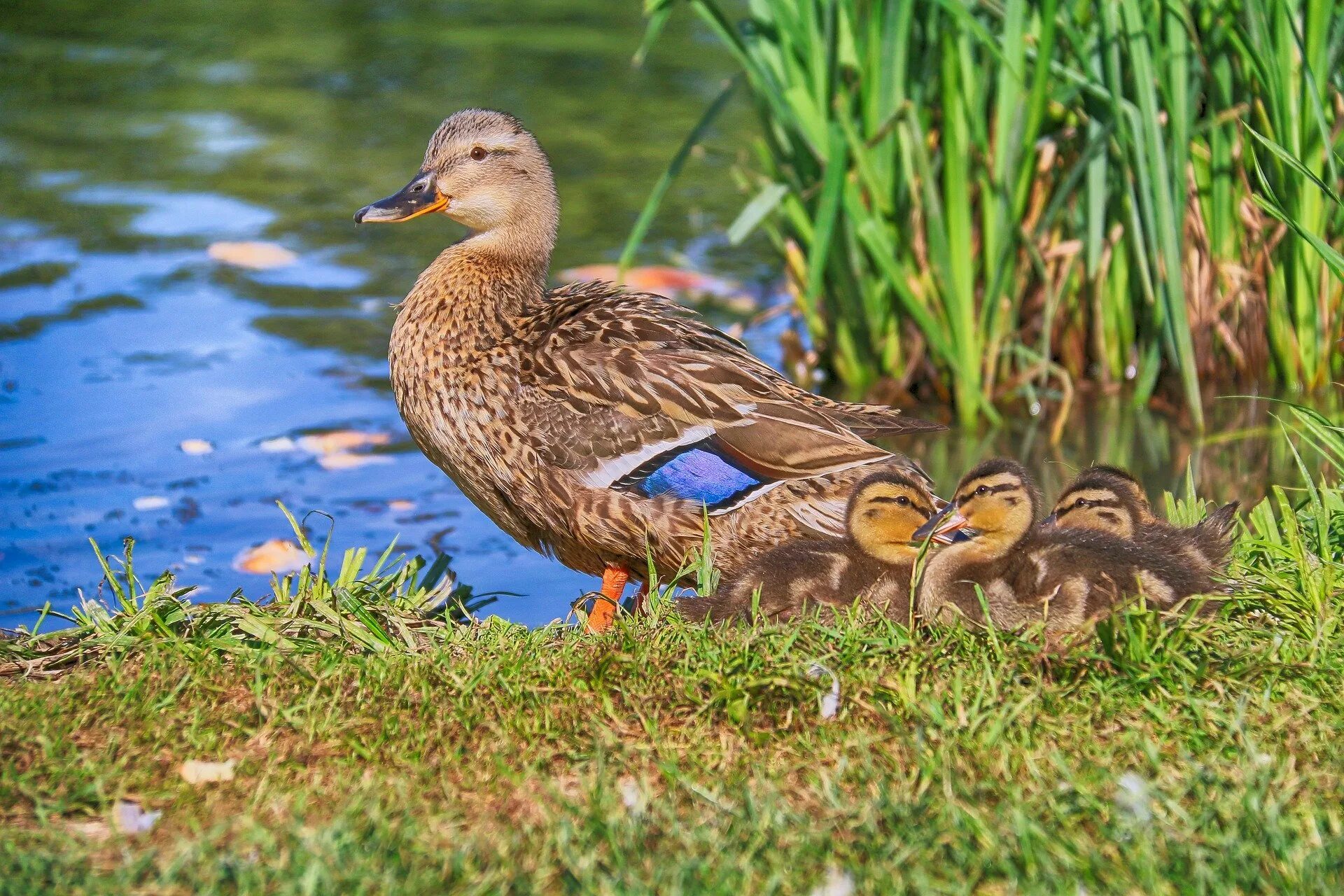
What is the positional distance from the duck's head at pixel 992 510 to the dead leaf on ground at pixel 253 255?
17.3ft

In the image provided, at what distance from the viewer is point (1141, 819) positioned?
9.65ft

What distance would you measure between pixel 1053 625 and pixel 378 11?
10.2 meters

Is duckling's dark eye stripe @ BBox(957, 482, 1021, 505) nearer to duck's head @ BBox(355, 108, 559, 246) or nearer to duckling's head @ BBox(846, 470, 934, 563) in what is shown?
duckling's head @ BBox(846, 470, 934, 563)

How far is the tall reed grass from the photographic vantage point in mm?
5684

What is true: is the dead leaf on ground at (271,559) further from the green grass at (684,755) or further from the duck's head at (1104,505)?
the duck's head at (1104,505)

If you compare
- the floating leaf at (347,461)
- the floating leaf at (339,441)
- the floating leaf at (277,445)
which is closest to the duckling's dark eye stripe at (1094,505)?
the floating leaf at (347,461)

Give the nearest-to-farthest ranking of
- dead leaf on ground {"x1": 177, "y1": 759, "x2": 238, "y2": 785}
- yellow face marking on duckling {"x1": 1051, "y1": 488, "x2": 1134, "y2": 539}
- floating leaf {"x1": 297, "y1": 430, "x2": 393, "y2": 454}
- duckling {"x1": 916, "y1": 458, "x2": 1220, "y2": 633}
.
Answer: dead leaf on ground {"x1": 177, "y1": 759, "x2": 238, "y2": 785} → duckling {"x1": 916, "y1": 458, "x2": 1220, "y2": 633} → yellow face marking on duckling {"x1": 1051, "y1": 488, "x2": 1134, "y2": 539} → floating leaf {"x1": 297, "y1": 430, "x2": 393, "y2": 454}

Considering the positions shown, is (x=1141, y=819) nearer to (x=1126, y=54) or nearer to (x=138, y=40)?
(x=1126, y=54)

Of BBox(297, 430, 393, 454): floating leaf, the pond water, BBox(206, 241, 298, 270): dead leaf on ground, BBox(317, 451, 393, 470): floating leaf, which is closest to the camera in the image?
the pond water

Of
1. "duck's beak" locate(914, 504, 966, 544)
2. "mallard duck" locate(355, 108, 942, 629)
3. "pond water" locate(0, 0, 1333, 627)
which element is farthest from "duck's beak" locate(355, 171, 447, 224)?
"duck's beak" locate(914, 504, 966, 544)

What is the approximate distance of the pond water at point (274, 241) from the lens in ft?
19.9

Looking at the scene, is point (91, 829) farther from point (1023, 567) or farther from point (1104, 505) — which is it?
point (1104, 505)

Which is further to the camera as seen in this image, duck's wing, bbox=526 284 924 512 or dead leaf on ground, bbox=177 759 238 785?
duck's wing, bbox=526 284 924 512

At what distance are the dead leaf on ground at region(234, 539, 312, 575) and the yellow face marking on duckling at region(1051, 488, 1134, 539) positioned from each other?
2519mm
